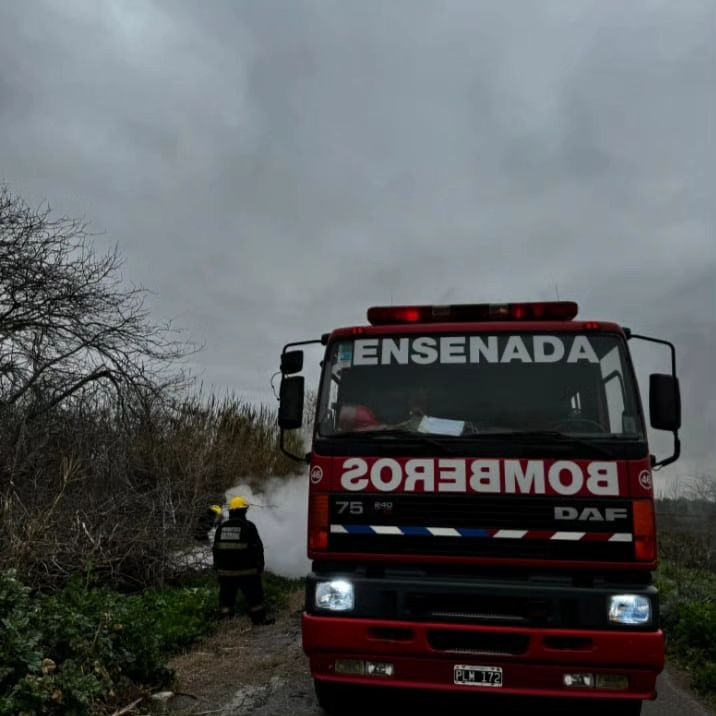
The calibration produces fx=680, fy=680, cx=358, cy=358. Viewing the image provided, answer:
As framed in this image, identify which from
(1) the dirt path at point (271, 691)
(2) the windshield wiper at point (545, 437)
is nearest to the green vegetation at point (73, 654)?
(1) the dirt path at point (271, 691)

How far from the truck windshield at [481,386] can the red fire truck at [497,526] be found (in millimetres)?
12

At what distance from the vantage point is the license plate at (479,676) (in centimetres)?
405

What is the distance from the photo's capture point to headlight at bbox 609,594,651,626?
157 inches

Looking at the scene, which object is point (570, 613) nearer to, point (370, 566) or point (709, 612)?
point (370, 566)

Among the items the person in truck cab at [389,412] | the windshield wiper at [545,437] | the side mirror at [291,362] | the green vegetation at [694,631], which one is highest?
the side mirror at [291,362]

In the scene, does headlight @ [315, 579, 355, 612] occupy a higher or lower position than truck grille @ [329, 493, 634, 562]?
lower

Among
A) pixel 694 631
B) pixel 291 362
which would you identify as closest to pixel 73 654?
pixel 291 362

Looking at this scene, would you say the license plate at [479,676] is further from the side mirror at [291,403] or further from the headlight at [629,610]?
the side mirror at [291,403]

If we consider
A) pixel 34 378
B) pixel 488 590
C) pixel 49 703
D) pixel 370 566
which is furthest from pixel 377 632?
pixel 34 378

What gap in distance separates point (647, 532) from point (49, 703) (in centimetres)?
382

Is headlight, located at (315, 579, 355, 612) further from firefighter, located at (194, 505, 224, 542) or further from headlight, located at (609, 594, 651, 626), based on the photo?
firefighter, located at (194, 505, 224, 542)

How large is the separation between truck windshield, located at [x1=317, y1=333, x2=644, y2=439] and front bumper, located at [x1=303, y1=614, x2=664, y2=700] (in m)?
1.20

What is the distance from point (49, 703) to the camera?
4.23 meters

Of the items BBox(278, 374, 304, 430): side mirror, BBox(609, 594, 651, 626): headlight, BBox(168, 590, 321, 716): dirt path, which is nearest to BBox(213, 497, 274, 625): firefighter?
BBox(168, 590, 321, 716): dirt path
